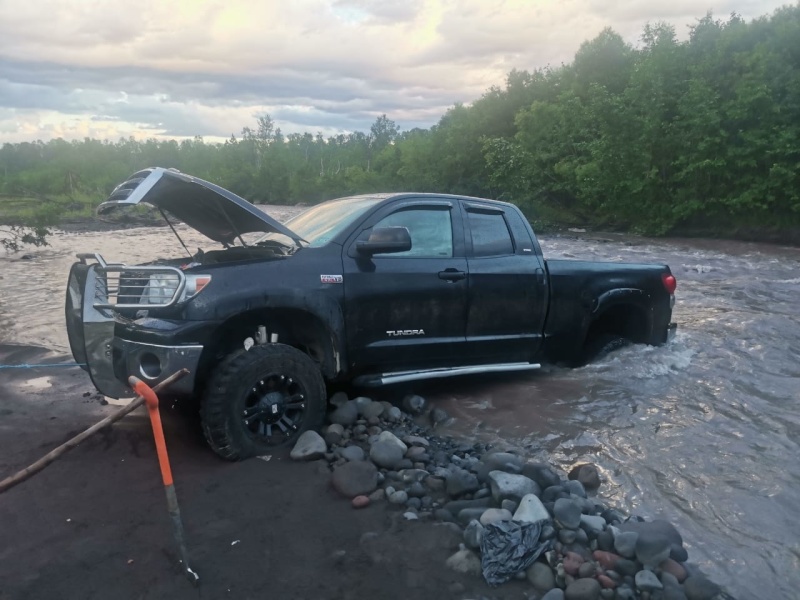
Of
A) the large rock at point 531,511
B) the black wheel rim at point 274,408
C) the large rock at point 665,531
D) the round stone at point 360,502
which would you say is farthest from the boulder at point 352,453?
the large rock at point 665,531

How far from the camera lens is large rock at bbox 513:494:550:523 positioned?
390 cm

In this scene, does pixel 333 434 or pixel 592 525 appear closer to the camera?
pixel 592 525

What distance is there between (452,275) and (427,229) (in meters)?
0.47

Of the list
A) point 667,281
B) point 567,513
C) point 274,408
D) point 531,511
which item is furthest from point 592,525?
point 667,281

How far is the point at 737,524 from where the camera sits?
4543mm

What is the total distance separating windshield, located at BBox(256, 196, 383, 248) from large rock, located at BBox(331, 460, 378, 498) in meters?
1.76

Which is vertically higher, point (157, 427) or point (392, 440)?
point (157, 427)

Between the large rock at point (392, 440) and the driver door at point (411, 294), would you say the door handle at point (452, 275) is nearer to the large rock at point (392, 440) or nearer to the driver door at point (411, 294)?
the driver door at point (411, 294)

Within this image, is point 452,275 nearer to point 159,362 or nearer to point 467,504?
point 467,504

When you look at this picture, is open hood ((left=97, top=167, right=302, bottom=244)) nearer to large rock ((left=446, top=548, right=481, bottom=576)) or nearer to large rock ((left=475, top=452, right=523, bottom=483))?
large rock ((left=475, top=452, right=523, bottom=483))

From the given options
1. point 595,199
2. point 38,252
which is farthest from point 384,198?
point 595,199

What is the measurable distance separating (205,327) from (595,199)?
2836 centimetres

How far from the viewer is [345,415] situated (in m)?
5.46

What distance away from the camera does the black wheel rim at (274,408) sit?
4848 millimetres
